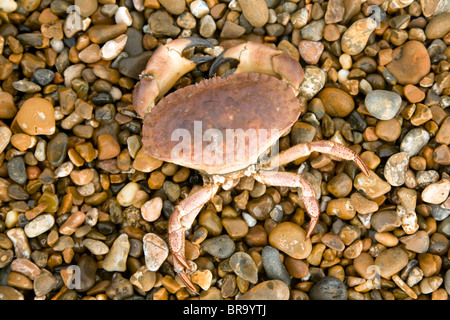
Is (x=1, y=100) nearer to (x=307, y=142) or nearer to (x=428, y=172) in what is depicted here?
(x=307, y=142)

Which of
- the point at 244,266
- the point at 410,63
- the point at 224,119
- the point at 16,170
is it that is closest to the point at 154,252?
the point at 244,266

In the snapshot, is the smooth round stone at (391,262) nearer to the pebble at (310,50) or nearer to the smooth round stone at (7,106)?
the pebble at (310,50)

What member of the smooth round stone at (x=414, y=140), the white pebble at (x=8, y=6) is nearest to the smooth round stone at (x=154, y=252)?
the smooth round stone at (x=414, y=140)

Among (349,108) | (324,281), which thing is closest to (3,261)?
(324,281)

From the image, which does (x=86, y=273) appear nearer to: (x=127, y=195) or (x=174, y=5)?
(x=127, y=195)

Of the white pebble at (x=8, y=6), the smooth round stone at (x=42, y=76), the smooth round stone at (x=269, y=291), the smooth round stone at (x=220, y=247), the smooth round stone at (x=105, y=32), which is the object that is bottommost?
the smooth round stone at (x=269, y=291)

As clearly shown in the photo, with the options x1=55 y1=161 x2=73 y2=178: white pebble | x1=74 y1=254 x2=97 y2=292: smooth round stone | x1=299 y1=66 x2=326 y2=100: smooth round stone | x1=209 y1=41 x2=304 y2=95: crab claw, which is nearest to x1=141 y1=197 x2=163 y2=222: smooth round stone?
x1=74 y1=254 x2=97 y2=292: smooth round stone

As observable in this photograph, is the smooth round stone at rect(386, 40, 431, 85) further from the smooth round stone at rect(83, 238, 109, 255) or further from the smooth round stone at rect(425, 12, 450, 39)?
the smooth round stone at rect(83, 238, 109, 255)
